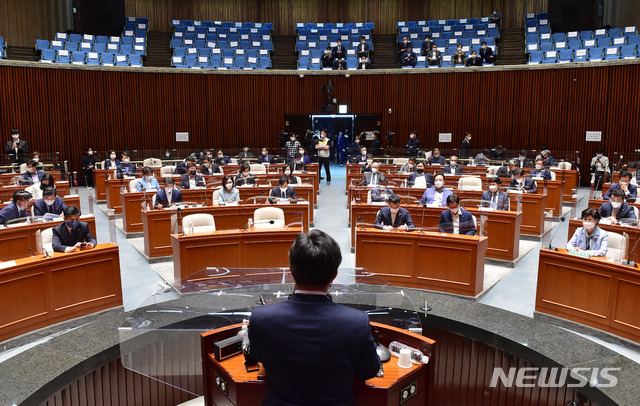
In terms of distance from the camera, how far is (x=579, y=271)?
536 centimetres

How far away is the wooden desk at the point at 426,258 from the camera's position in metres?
6.32

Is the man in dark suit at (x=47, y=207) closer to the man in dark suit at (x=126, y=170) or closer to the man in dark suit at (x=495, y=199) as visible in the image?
the man in dark suit at (x=126, y=170)

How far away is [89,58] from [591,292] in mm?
16613

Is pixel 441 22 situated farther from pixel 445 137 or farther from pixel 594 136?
pixel 594 136

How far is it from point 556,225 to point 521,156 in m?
5.39

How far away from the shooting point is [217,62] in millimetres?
18328

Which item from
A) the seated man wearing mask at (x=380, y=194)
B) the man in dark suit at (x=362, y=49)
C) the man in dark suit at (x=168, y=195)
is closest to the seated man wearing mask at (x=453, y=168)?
the seated man wearing mask at (x=380, y=194)

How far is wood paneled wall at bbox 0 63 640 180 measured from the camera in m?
15.7

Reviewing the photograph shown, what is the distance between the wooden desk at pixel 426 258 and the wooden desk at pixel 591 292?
868mm

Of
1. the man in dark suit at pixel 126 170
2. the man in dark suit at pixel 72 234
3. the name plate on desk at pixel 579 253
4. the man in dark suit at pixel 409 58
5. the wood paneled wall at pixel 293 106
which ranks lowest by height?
the name plate on desk at pixel 579 253

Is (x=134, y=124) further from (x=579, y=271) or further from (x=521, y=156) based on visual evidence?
(x=579, y=271)

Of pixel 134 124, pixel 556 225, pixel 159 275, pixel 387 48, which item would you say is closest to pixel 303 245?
pixel 159 275

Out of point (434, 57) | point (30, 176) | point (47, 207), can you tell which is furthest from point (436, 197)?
point (434, 57)

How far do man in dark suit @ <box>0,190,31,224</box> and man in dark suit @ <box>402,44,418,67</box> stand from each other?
13885 mm
